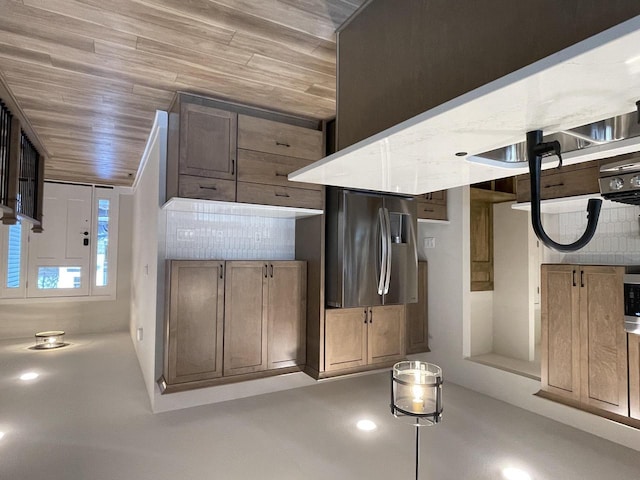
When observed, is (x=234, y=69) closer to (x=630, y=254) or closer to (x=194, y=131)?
(x=194, y=131)

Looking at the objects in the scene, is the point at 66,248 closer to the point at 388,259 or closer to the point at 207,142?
the point at 207,142

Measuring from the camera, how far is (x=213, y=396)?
9.42 feet

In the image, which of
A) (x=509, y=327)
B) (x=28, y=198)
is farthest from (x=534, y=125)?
(x=28, y=198)

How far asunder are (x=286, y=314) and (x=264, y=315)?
20 centimetres

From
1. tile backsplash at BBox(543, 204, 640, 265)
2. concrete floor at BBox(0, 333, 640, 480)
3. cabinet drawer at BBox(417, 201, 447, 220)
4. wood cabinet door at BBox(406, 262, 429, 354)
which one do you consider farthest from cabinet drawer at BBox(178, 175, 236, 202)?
tile backsplash at BBox(543, 204, 640, 265)

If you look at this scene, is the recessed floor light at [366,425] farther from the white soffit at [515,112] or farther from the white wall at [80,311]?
the white wall at [80,311]

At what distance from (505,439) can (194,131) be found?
295cm

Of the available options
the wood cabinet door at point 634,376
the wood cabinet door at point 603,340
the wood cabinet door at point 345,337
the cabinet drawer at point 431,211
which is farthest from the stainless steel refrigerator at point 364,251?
the wood cabinet door at point 634,376

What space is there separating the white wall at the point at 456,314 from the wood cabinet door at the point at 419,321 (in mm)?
63

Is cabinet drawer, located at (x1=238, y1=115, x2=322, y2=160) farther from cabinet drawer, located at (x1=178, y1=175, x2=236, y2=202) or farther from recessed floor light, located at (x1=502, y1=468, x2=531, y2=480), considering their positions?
recessed floor light, located at (x1=502, y1=468, x2=531, y2=480)

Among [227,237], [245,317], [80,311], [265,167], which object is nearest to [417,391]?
[245,317]

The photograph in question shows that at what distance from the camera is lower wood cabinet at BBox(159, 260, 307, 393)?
2.58 meters

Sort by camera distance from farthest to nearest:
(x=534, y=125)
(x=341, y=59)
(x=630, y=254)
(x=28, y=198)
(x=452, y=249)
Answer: (x=452, y=249) < (x=28, y=198) < (x=630, y=254) < (x=341, y=59) < (x=534, y=125)

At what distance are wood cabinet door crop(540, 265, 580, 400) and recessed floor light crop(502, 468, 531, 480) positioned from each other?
885mm
